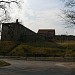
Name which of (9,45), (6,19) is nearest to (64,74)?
(6,19)

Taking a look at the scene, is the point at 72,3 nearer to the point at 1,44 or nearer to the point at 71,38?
the point at 1,44

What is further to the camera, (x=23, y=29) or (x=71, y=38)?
(x=23, y=29)

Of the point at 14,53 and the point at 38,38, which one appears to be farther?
the point at 38,38

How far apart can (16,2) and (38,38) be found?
5517 centimetres

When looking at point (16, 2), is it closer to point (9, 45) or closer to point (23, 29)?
point (9, 45)

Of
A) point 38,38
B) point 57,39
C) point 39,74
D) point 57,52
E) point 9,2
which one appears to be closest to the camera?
point 39,74

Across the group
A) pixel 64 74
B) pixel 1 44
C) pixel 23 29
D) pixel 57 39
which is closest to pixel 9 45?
pixel 1 44

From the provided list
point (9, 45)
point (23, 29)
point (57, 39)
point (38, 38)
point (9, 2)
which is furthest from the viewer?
point (23, 29)

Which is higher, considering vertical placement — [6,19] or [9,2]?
[9,2]

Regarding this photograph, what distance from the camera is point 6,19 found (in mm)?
36500

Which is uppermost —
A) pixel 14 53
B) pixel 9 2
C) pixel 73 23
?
pixel 9 2

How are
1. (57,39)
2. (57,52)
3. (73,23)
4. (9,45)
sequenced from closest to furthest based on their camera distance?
(73,23)
(57,52)
(9,45)
(57,39)

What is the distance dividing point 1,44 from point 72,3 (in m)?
44.0

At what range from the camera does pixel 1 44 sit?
78.6 m
